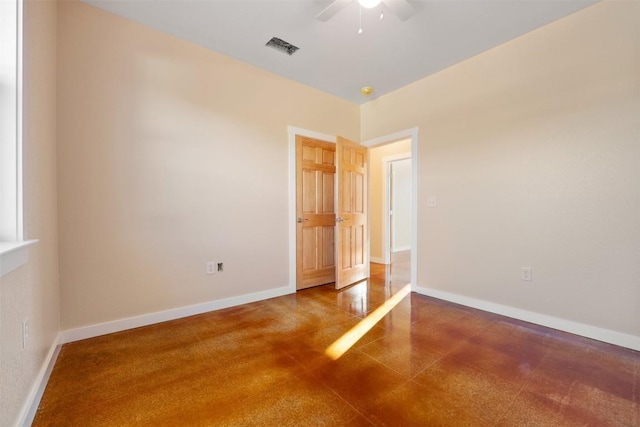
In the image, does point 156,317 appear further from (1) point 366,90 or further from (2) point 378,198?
(2) point 378,198

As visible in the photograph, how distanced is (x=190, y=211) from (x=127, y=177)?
57 centimetres

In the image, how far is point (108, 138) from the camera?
210 centimetres

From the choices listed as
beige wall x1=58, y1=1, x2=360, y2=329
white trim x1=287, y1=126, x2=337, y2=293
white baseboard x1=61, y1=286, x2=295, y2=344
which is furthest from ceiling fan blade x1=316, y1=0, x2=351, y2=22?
white baseboard x1=61, y1=286, x2=295, y2=344

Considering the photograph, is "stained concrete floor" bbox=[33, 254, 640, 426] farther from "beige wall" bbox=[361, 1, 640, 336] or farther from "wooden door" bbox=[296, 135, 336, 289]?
"wooden door" bbox=[296, 135, 336, 289]

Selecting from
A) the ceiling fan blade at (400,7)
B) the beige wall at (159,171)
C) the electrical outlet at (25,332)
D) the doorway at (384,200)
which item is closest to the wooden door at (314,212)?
the beige wall at (159,171)

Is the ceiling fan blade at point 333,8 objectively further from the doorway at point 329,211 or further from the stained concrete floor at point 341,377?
the stained concrete floor at point 341,377

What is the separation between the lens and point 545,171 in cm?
228

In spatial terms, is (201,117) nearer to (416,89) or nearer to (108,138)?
(108,138)

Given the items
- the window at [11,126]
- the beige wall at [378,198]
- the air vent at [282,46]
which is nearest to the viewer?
the window at [11,126]

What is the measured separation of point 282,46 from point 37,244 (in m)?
2.51

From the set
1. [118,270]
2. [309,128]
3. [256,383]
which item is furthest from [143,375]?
[309,128]

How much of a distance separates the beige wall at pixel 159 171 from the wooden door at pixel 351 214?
0.74 meters

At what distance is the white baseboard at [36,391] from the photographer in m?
1.17

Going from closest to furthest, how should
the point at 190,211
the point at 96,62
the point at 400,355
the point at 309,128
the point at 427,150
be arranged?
the point at 400,355
the point at 96,62
the point at 190,211
the point at 427,150
the point at 309,128
